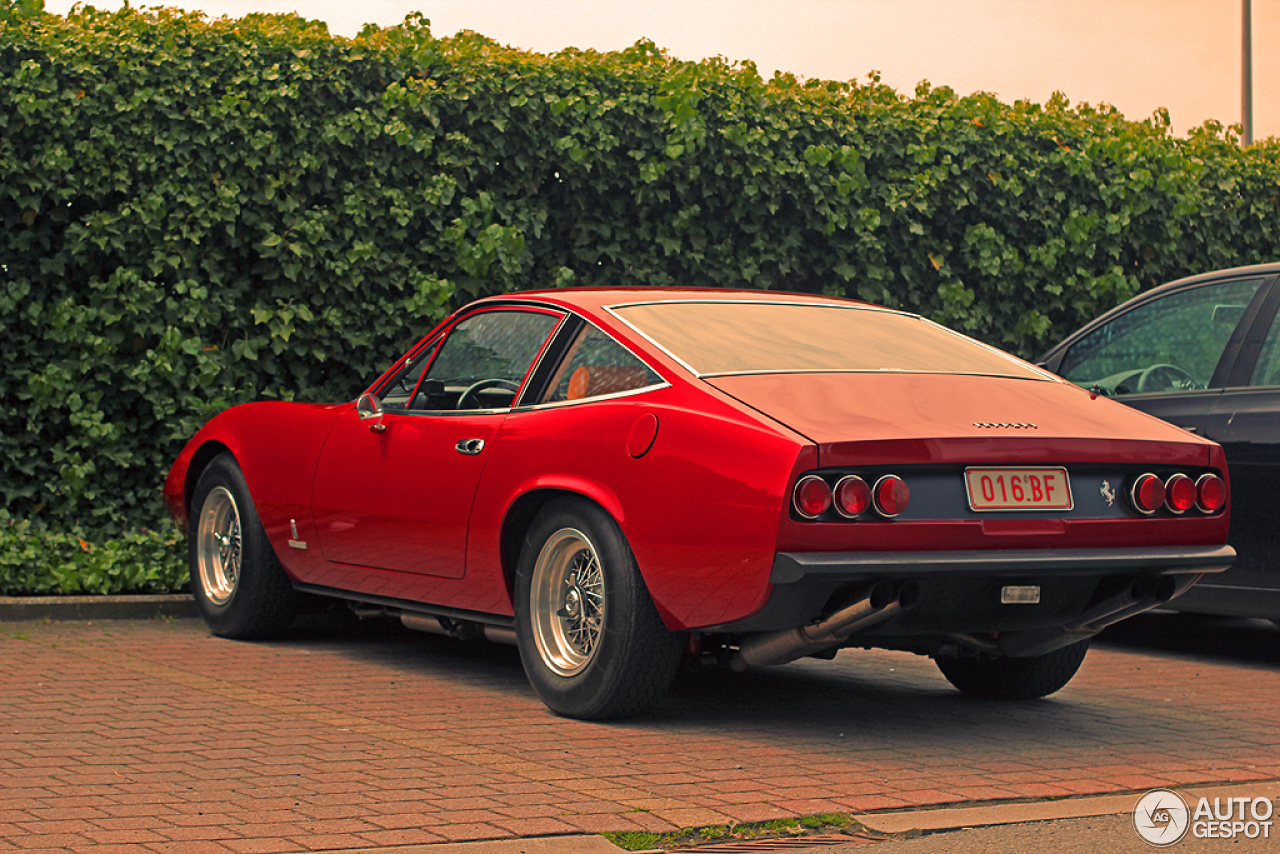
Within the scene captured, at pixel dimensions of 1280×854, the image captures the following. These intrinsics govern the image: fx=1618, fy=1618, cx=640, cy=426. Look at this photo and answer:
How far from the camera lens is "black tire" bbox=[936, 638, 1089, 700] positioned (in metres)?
6.33

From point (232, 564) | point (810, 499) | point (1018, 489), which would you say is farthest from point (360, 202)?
point (1018, 489)

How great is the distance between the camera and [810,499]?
4848mm

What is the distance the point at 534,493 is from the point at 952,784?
6.13 feet

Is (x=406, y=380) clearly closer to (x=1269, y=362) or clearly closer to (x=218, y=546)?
(x=218, y=546)

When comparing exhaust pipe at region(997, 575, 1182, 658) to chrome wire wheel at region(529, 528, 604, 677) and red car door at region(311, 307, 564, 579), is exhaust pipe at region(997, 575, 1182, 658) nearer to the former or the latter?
chrome wire wheel at region(529, 528, 604, 677)

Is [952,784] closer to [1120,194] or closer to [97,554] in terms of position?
[97,554]

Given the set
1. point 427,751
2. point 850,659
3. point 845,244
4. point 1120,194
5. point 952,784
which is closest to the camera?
point 952,784

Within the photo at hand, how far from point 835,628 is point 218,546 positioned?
3916mm

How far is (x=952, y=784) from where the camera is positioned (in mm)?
4777

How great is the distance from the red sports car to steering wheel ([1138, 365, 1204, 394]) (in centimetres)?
188

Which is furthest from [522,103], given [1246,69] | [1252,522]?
[1246,69]

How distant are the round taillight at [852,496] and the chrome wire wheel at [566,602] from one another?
3.50ft

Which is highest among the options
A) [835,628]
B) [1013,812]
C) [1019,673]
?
[835,628]

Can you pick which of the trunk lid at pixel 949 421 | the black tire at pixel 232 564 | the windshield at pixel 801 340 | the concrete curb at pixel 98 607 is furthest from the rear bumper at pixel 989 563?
Answer: the concrete curb at pixel 98 607
